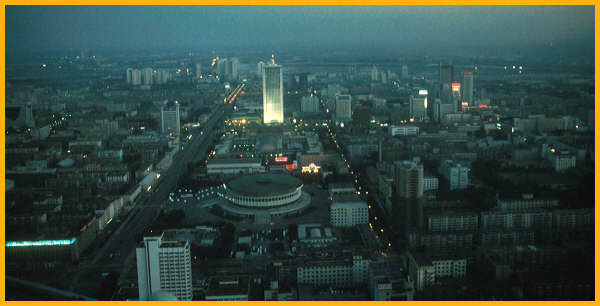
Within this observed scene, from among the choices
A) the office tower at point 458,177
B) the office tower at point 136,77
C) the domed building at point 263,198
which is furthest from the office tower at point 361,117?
the office tower at point 136,77

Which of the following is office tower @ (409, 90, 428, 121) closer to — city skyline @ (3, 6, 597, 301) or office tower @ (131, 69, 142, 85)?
city skyline @ (3, 6, 597, 301)

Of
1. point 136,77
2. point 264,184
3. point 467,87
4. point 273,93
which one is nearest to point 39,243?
point 264,184

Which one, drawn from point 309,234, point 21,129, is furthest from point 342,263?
point 21,129

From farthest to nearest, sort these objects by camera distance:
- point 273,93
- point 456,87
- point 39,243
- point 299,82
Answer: point 299,82 < point 456,87 < point 273,93 < point 39,243

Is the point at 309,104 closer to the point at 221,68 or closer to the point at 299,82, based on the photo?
the point at 299,82

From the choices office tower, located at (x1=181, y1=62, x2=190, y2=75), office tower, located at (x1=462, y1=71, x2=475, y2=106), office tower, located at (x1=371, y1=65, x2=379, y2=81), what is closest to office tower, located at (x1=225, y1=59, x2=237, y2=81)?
office tower, located at (x1=181, y1=62, x2=190, y2=75)

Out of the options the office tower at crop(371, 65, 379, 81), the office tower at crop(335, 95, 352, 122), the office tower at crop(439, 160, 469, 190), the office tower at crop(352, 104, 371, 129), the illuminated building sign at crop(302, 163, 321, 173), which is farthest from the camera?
the office tower at crop(371, 65, 379, 81)
